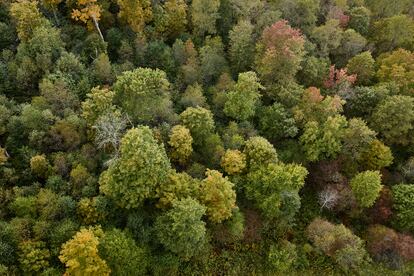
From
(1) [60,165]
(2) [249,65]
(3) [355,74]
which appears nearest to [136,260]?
(1) [60,165]

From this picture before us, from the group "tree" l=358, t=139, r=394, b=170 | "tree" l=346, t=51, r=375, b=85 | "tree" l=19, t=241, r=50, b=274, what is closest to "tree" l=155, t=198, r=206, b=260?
"tree" l=19, t=241, r=50, b=274

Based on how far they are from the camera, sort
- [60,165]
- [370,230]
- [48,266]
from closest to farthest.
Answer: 1. [48,266]
2. [60,165]
3. [370,230]

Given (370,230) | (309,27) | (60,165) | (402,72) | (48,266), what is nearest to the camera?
(48,266)

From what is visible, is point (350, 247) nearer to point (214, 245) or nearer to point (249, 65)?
point (214, 245)

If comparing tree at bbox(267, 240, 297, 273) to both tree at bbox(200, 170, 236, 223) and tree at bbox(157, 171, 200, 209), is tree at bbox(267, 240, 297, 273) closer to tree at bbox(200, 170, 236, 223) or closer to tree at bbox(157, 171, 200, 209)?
tree at bbox(200, 170, 236, 223)

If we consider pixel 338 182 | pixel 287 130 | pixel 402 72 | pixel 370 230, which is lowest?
pixel 370 230

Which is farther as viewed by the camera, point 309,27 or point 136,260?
point 309,27

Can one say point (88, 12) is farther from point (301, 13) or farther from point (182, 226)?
point (182, 226)
